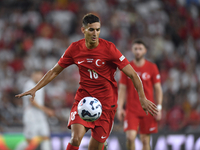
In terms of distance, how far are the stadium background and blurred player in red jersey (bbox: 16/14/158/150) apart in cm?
563

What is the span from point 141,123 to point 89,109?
256 cm

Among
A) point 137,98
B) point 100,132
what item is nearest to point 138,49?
point 137,98

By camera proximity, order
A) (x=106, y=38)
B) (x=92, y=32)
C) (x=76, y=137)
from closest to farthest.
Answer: (x=76, y=137) < (x=92, y=32) < (x=106, y=38)

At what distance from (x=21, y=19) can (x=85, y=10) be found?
299cm

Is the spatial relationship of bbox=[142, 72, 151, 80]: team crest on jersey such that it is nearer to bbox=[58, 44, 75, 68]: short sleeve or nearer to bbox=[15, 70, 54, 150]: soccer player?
bbox=[58, 44, 75, 68]: short sleeve

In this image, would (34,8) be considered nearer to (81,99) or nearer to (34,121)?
(34,121)

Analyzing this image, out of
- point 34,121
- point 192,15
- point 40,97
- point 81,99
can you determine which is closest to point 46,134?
point 34,121

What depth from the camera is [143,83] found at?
A: 6.90 metres

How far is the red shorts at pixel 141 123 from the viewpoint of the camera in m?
6.82

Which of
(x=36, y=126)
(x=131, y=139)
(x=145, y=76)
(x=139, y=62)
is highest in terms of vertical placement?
(x=139, y=62)

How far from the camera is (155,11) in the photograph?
14609 mm

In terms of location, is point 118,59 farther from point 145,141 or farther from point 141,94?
point 145,141

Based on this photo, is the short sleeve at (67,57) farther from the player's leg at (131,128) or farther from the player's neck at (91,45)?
the player's leg at (131,128)

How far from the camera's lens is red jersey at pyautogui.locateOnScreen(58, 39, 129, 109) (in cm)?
504
